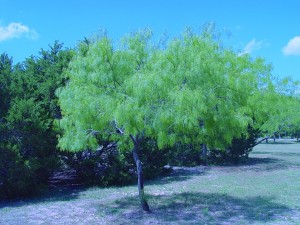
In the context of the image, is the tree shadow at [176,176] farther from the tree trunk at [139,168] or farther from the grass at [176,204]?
the tree trunk at [139,168]

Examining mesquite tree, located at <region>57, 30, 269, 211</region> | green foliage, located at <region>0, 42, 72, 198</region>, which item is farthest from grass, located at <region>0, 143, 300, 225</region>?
mesquite tree, located at <region>57, 30, 269, 211</region>

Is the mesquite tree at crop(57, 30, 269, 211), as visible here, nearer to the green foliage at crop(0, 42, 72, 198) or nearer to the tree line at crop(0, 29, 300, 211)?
the tree line at crop(0, 29, 300, 211)

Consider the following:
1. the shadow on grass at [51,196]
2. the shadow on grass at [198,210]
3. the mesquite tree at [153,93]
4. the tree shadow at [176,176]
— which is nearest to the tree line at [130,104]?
the mesquite tree at [153,93]

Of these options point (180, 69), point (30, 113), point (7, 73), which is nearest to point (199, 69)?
point (180, 69)

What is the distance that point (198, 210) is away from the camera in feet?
34.9

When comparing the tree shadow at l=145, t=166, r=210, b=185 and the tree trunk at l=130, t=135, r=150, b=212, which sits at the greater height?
the tree trunk at l=130, t=135, r=150, b=212

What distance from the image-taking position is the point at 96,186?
15750 mm

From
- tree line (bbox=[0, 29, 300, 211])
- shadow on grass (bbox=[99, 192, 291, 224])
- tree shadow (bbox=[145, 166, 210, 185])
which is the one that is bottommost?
shadow on grass (bbox=[99, 192, 291, 224])

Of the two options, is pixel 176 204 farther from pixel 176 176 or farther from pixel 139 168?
pixel 176 176

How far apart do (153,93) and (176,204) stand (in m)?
4.72

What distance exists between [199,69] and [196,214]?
4232mm

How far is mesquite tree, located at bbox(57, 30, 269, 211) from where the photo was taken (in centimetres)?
836

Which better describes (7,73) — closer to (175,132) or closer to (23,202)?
(23,202)

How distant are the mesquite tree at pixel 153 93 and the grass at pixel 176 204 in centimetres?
118
